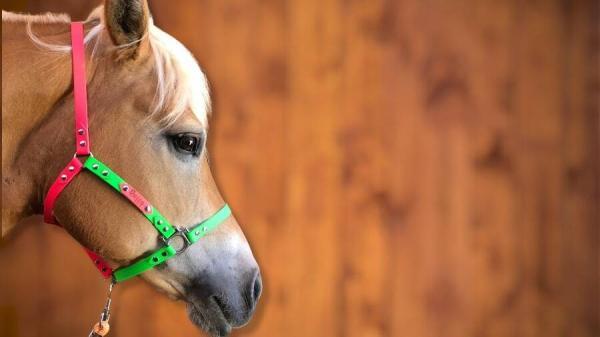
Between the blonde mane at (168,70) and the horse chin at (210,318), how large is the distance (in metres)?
0.32

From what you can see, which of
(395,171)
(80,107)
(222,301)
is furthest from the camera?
(395,171)

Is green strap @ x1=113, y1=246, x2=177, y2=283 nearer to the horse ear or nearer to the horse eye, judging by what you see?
the horse eye

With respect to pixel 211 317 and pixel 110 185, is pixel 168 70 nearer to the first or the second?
pixel 110 185

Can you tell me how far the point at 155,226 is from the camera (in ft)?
3.38

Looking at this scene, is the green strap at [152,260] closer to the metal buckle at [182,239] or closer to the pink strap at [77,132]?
the metal buckle at [182,239]

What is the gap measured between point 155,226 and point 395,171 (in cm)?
124

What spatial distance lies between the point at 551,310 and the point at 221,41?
4.90 feet

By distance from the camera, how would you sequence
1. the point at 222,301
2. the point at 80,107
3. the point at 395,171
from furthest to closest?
1. the point at 395,171
2. the point at 222,301
3. the point at 80,107

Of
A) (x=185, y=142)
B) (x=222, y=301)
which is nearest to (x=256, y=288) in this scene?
(x=222, y=301)

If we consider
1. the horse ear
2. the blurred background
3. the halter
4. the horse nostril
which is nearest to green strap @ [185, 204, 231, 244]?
the halter

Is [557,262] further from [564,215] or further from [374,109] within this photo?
[374,109]

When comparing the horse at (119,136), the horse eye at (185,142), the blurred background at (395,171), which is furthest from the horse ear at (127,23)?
the blurred background at (395,171)

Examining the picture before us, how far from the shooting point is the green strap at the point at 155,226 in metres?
1.00

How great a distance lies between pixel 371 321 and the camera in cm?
213
